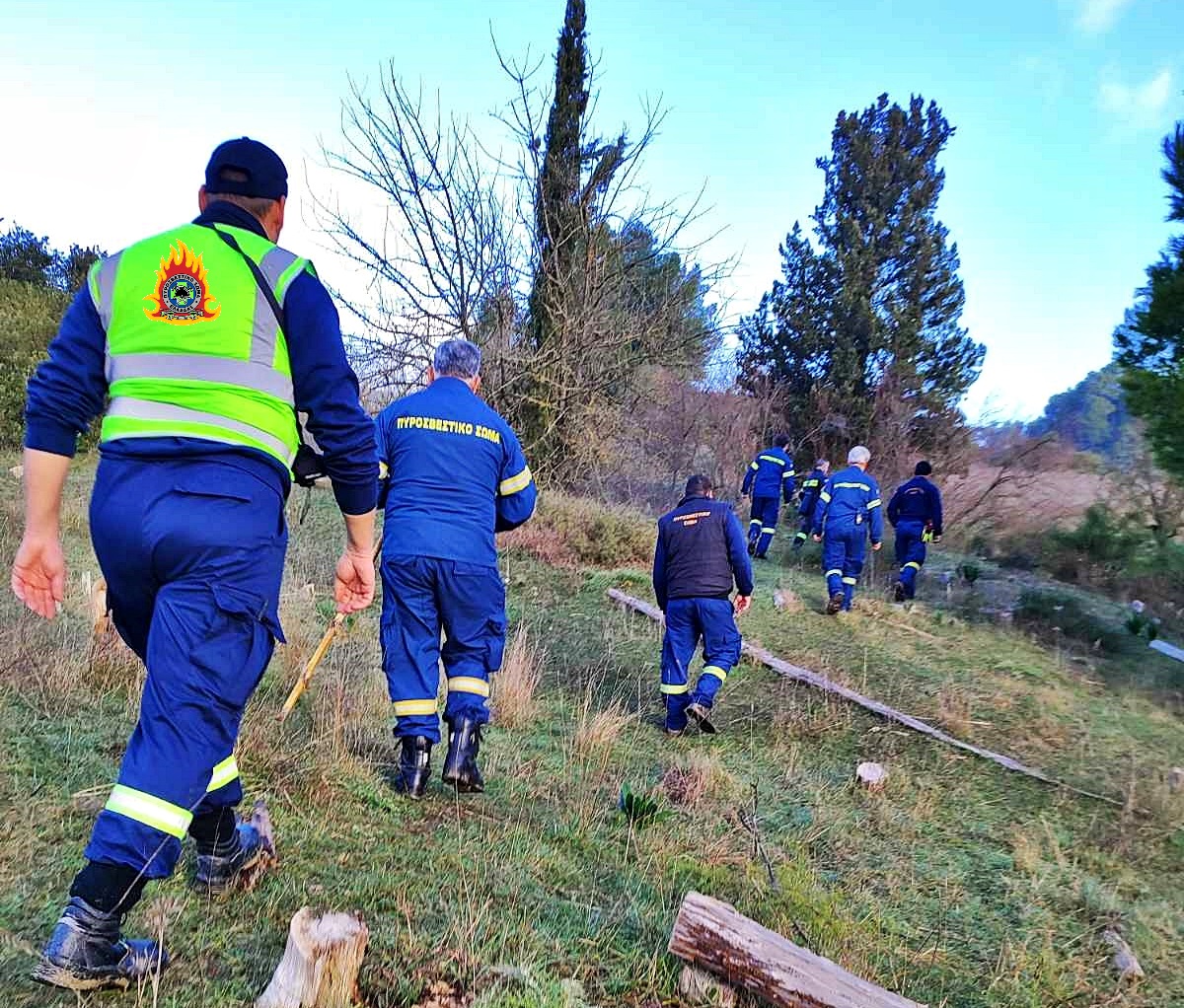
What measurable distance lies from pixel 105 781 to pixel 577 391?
11.5 metres

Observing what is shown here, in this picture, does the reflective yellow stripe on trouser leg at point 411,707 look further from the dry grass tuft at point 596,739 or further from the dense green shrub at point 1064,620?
the dense green shrub at point 1064,620

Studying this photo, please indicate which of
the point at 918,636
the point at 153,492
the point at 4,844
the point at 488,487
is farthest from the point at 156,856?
the point at 918,636

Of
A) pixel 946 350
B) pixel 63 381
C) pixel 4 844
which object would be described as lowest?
pixel 4 844

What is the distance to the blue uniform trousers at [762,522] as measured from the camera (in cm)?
1361

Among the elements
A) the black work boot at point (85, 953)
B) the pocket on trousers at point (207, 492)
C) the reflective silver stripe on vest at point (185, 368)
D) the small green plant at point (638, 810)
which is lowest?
the small green plant at point (638, 810)

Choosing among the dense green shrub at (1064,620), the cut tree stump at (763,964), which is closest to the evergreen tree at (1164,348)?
the dense green shrub at (1064,620)

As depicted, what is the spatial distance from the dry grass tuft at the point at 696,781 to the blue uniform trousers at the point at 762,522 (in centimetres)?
915

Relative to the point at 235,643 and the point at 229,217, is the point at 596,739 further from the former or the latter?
the point at 229,217

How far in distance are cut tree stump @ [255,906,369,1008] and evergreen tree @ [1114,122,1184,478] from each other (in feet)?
30.7

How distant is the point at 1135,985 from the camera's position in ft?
10.3

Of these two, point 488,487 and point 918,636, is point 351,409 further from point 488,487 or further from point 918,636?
point 918,636

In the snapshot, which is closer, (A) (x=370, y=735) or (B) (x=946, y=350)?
(A) (x=370, y=735)

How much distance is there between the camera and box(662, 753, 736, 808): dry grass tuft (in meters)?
4.27

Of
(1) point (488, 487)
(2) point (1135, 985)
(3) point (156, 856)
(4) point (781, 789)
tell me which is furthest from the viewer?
(4) point (781, 789)
